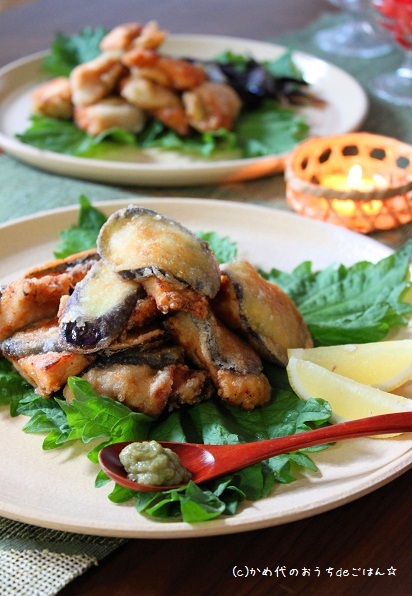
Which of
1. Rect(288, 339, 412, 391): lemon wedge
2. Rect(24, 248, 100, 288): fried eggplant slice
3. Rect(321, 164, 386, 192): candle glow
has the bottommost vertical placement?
Rect(321, 164, 386, 192): candle glow

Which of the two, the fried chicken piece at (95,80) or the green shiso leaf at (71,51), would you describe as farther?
the green shiso leaf at (71,51)

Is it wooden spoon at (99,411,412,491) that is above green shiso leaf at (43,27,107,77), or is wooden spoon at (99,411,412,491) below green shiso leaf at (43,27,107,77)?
below

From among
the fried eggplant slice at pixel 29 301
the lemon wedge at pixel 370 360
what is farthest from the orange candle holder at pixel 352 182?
the fried eggplant slice at pixel 29 301

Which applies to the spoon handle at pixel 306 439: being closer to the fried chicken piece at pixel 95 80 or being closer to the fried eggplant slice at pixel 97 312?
the fried eggplant slice at pixel 97 312

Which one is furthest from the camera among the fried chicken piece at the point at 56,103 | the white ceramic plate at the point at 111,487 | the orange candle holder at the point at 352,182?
the fried chicken piece at the point at 56,103

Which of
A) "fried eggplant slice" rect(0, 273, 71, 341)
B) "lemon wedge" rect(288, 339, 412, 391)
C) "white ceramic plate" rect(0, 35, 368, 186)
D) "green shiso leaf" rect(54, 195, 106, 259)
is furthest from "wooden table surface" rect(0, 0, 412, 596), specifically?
"white ceramic plate" rect(0, 35, 368, 186)

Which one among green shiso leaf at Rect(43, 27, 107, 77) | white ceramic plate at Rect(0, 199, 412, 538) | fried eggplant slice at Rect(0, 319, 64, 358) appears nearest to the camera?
white ceramic plate at Rect(0, 199, 412, 538)

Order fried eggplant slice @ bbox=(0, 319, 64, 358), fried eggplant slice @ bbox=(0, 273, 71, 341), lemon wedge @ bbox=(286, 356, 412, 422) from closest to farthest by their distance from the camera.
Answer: lemon wedge @ bbox=(286, 356, 412, 422), fried eggplant slice @ bbox=(0, 319, 64, 358), fried eggplant slice @ bbox=(0, 273, 71, 341)

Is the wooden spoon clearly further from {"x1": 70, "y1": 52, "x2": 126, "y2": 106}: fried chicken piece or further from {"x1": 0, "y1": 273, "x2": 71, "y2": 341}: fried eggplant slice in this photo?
{"x1": 70, "y1": 52, "x2": 126, "y2": 106}: fried chicken piece
